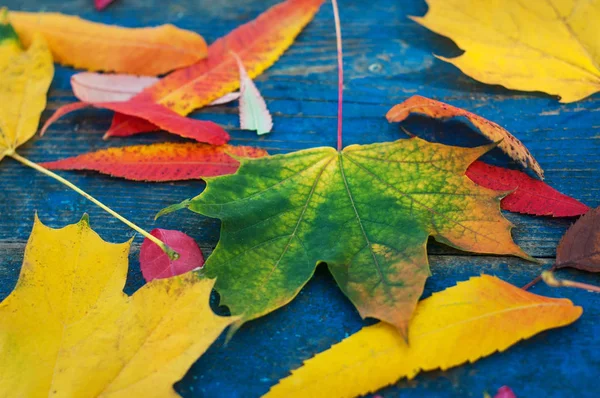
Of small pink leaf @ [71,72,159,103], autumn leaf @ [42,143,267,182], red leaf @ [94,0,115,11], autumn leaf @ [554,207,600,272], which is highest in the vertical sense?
red leaf @ [94,0,115,11]

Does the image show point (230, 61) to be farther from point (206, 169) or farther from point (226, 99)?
point (206, 169)

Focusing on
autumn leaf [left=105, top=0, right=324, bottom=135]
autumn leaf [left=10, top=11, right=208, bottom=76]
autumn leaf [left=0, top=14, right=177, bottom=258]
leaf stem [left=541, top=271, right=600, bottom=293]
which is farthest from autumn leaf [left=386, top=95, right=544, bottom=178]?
autumn leaf [left=0, top=14, right=177, bottom=258]

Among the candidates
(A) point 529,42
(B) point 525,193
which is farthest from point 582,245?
(A) point 529,42

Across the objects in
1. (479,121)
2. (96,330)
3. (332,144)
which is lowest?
(96,330)

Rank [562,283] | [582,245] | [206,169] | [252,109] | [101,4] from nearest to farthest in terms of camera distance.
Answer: [562,283]
[582,245]
[206,169]
[252,109]
[101,4]

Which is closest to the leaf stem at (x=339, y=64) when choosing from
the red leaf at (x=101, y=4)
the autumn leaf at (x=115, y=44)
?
the autumn leaf at (x=115, y=44)

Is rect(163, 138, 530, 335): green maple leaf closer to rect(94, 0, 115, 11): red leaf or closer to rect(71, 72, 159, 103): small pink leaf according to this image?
rect(71, 72, 159, 103): small pink leaf

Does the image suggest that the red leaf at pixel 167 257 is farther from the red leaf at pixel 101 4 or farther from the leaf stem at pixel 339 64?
the red leaf at pixel 101 4
